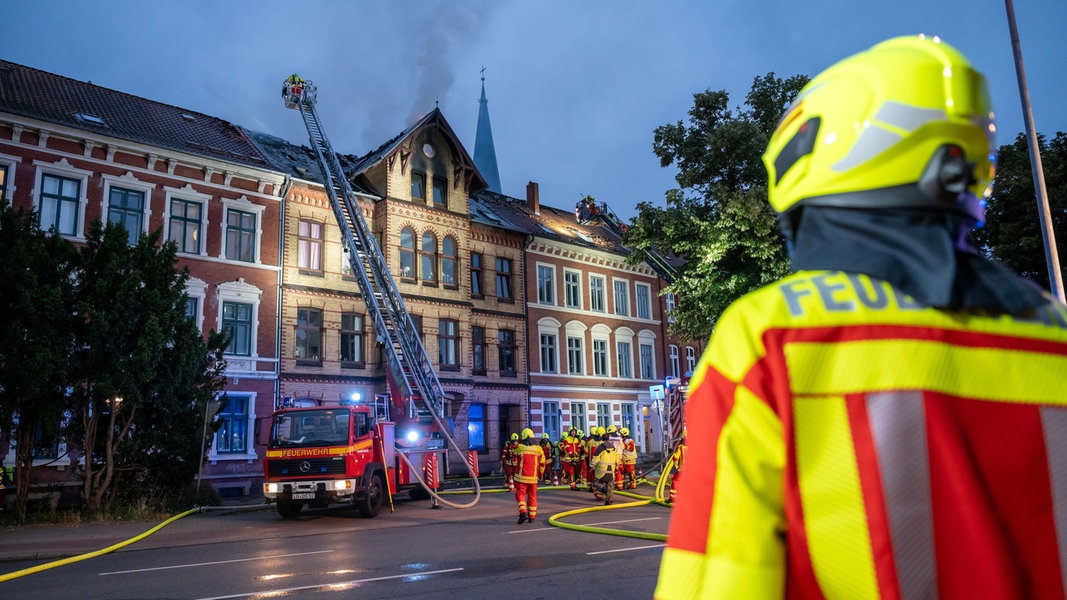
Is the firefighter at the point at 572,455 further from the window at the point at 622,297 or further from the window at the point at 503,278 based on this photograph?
the window at the point at 622,297

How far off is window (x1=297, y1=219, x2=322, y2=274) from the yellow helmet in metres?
26.1

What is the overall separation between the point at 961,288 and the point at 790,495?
0.52m

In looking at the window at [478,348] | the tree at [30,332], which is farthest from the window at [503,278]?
the tree at [30,332]

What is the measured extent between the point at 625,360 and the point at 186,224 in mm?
21779

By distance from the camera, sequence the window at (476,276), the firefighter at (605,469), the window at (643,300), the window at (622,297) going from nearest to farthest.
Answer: the firefighter at (605,469), the window at (476,276), the window at (622,297), the window at (643,300)

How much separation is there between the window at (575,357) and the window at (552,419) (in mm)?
1937

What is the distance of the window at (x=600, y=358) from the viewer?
36.6 meters

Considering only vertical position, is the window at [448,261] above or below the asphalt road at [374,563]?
above

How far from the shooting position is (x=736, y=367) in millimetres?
1337

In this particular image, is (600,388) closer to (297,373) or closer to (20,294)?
(297,373)

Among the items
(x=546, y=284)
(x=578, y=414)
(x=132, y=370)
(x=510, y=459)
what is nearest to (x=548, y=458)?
(x=510, y=459)

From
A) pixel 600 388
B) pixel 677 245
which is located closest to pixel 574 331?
pixel 600 388

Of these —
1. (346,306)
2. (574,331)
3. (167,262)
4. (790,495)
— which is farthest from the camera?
(574,331)

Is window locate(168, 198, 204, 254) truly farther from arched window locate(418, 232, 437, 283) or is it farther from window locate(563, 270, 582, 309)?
window locate(563, 270, 582, 309)
